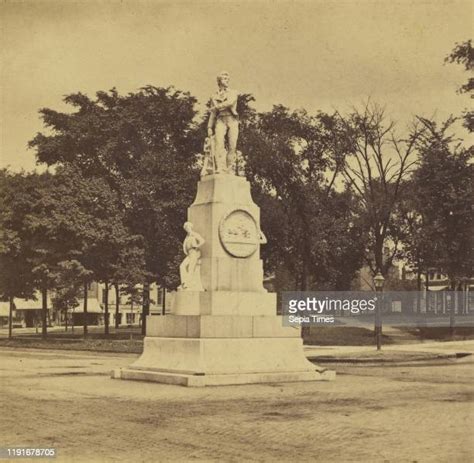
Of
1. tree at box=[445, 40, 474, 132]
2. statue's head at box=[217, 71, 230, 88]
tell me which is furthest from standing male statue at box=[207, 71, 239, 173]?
tree at box=[445, 40, 474, 132]

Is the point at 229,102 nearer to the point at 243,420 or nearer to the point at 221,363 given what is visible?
the point at 221,363

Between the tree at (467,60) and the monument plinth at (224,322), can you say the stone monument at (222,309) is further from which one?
the tree at (467,60)

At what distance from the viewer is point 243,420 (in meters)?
12.8

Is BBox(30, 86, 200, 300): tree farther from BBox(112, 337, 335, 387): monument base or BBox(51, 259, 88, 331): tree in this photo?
BBox(112, 337, 335, 387): monument base

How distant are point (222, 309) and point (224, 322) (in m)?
0.74

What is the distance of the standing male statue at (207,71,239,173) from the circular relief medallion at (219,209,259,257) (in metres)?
1.29

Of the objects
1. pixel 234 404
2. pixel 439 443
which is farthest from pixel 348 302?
pixel 439 443

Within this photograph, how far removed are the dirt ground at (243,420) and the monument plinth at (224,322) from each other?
849mm

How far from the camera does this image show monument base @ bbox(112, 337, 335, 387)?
19.0 meters

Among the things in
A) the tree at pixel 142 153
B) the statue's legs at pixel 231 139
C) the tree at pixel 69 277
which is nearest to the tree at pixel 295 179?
the tree at pixel 142 153

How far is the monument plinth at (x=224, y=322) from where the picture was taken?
63.2 feet

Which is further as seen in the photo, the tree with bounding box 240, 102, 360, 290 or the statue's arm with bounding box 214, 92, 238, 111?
the tree with bounding box 240, 102, 360, 290

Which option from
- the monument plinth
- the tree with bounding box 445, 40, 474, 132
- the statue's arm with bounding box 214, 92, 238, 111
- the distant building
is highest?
the tree with bounding box 445, 40, 474, 132

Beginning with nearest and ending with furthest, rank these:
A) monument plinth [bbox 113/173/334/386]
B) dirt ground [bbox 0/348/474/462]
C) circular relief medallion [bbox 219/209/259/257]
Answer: dirt ground [bbox 0/348/474/462] → monument plinth [bbox 113/173/334/386] → circular relief medallion [bbox 219/209/259/257]
